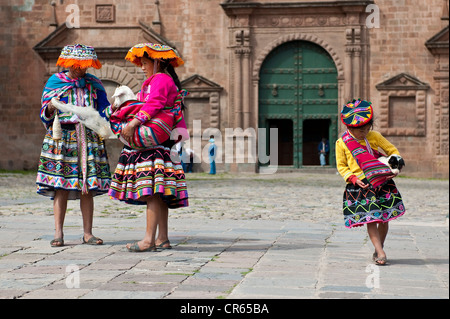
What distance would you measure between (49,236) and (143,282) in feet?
10.4

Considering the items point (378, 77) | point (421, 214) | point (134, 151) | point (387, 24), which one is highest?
point (387, 24)

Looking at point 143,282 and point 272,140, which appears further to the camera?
point 272,140

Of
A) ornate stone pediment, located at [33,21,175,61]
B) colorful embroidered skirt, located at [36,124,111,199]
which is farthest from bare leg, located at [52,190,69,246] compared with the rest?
ornate stone pediment, located at [33,21,175,61]

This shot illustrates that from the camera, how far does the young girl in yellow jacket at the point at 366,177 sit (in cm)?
636

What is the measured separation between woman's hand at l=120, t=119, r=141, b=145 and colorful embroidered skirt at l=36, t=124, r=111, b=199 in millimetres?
769

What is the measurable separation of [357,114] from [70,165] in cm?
280

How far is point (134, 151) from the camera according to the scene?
6949 millimetres

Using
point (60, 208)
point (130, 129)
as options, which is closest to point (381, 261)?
point (130, 129)

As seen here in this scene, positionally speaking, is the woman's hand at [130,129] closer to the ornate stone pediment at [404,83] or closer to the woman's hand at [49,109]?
the woman's hand at [49,109]

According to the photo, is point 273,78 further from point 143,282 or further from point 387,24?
point 143,282

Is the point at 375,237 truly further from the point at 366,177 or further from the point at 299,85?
the point at 299,85

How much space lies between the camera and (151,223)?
6879mm

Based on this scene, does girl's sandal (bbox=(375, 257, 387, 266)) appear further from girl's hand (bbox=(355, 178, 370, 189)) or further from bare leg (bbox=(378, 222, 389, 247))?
girl's hand (bbox=(355, 178, 370, 189))
